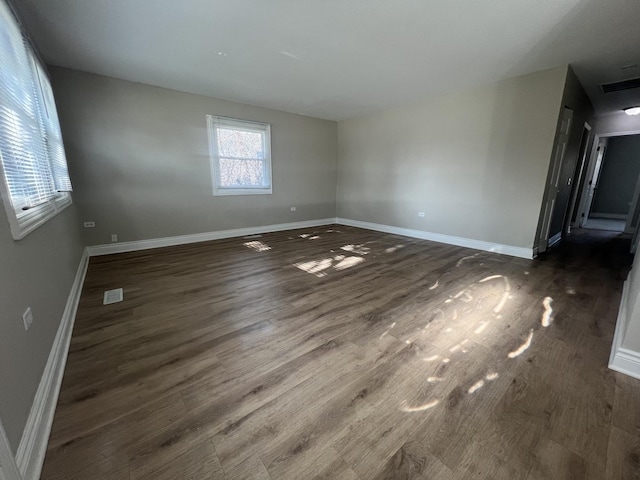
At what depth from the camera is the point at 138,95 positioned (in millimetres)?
3900

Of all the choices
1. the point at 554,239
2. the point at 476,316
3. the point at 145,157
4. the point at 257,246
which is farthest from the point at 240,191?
the point at 554,239

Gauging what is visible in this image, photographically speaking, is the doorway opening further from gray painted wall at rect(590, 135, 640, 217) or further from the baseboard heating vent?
the baseboard heating vent

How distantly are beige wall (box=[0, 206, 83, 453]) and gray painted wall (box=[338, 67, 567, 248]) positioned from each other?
519 cm

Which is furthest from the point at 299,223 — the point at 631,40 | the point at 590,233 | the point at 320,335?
the point at 590,233

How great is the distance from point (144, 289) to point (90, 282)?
73 cm

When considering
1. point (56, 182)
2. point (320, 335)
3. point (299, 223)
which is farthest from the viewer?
point (299, 223)

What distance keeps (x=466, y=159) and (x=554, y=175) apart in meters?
1.21

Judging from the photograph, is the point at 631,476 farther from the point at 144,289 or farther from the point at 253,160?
the point at 253,160

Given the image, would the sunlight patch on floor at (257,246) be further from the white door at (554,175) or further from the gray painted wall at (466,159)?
the white door at (554,175)

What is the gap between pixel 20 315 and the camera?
1212 mm

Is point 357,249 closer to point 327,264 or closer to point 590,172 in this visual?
point 327,264

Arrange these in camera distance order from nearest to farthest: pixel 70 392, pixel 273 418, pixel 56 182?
1. pixel 273 418
2. pixel 70 392
3. pixel 56 182

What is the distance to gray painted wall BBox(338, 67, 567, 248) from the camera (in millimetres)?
3617

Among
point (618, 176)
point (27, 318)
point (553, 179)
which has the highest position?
point (618, 176)
